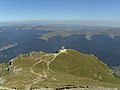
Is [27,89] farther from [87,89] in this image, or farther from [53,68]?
[53,68]

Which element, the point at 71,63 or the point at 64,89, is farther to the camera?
the point at 71,63

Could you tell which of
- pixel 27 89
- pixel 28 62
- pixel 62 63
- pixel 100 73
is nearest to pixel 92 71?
pixel 100 73

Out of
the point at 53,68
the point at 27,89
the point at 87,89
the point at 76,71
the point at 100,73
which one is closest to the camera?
the point at 87,89

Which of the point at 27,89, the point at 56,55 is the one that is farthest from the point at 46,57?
the point at 27,89

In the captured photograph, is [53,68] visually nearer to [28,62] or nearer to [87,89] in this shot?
[28,62]

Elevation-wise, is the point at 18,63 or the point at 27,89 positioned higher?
the point at 27,89

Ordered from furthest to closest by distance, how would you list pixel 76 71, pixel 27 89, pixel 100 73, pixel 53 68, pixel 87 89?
pixel 100 73 < pixel 76 71 < pixel 53 68 < pixel 27 89 < pixel 87 89

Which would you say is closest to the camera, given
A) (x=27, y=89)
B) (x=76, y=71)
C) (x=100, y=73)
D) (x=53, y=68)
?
(x=27, y=89)

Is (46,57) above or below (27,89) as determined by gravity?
below

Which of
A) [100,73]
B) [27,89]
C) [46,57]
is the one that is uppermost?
[27,89]
